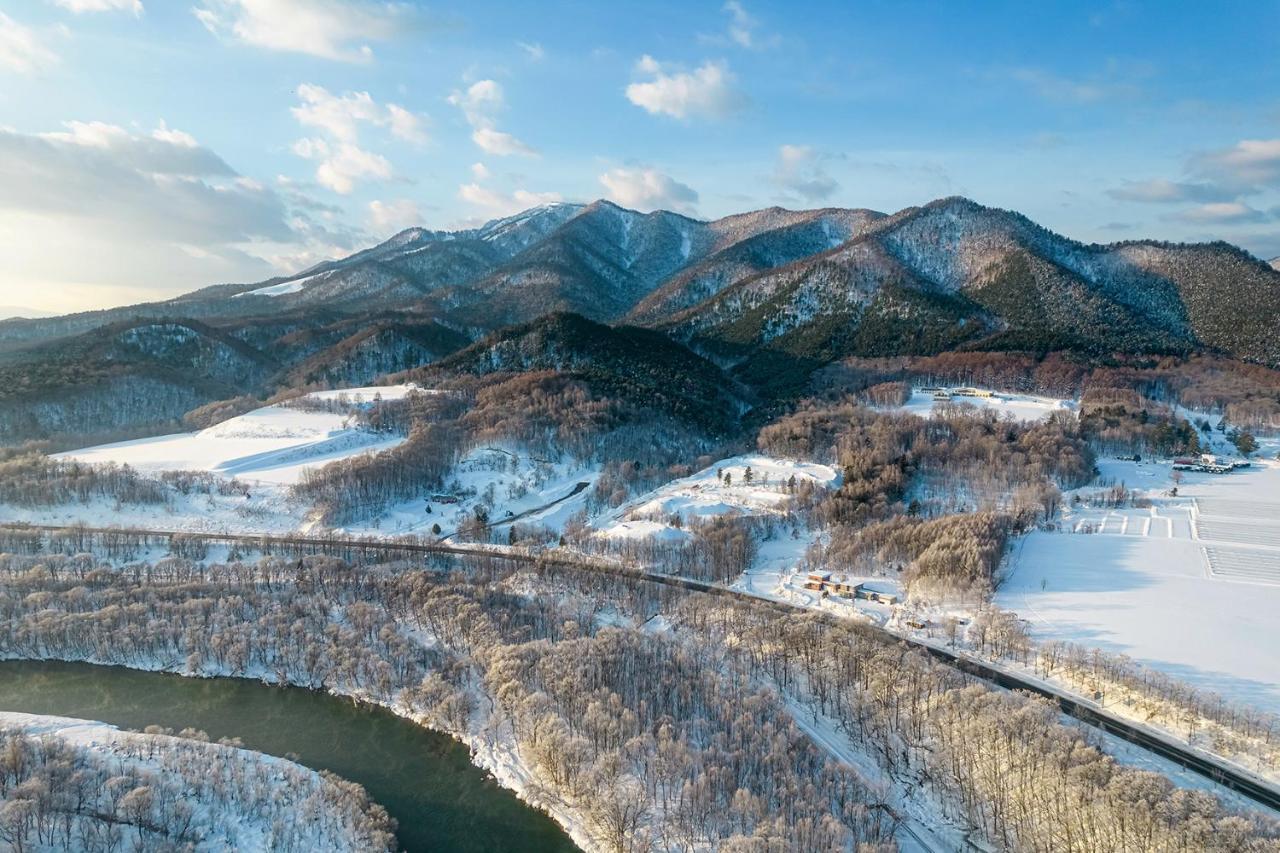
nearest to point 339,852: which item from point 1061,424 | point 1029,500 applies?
point 1029,500

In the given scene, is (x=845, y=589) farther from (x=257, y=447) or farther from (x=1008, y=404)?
(x=257, y=447)

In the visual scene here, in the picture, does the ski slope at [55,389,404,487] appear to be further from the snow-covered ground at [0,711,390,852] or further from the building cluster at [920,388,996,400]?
the building cluster at [920,388,996,400]

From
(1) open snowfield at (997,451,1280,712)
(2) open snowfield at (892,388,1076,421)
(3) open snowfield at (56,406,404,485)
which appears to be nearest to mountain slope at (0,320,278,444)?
(3) open snowfield at (56,406,404,485)

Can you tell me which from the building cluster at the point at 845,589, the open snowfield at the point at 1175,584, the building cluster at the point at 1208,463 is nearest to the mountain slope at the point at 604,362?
the building cluster at the point at 845,589

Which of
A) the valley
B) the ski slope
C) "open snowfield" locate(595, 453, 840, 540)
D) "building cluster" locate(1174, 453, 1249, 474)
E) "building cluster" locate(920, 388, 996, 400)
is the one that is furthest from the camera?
"building cluster" locate(920, 388, 996, 400)

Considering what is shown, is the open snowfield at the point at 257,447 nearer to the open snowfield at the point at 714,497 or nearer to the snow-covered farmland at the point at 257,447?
the snow-covered farmland at the point at 257,447
